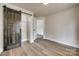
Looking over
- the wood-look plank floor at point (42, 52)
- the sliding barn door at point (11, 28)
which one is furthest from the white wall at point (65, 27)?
the sliding barn door at point (11, 28)

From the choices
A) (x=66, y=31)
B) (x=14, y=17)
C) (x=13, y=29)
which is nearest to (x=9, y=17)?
(x=14, y=17)

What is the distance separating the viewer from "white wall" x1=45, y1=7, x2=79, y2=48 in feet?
13.1

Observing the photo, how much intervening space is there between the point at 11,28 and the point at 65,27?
307 centimetres

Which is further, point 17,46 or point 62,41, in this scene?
point 62,41

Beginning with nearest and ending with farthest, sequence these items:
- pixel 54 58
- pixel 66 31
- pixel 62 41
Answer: pixel 54 58
pixel 66 31
pixel 62 41

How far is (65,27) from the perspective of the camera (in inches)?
179

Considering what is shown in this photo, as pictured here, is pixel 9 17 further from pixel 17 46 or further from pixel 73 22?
pixel 73 22

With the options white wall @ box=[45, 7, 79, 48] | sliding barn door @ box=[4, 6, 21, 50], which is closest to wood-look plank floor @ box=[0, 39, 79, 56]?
sliding barn door @ box=[4, 6, 21, 50]

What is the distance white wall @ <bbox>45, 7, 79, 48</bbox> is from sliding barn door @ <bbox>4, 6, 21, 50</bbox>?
2725 millimetres

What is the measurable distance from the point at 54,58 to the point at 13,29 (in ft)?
9.88

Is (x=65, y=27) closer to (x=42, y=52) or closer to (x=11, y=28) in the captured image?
(x=42, y=52)

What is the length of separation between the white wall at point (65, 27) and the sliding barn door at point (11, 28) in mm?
2725

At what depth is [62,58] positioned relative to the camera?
3.23 ft

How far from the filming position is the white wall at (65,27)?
3979mm
